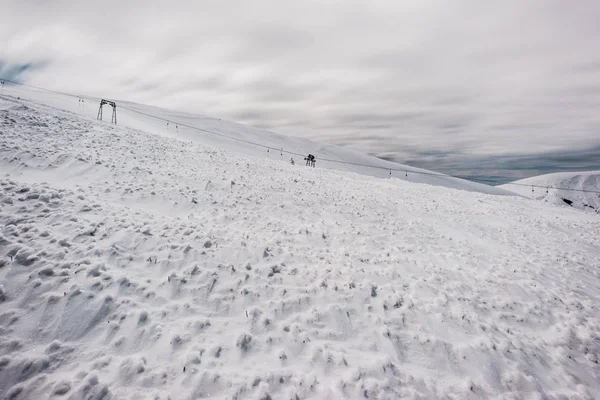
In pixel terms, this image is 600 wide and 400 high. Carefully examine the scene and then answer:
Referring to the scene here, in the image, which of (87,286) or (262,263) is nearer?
(87,286)

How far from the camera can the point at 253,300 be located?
756 cm

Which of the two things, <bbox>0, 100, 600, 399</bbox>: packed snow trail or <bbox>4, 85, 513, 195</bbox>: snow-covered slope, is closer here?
<bbox>0, 100, 600, 399</bbox>: packed snow trail

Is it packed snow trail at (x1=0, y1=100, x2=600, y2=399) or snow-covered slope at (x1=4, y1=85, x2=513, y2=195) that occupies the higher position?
snow-covered slope at (x1=4, y1=85, x2=513, y2=195)

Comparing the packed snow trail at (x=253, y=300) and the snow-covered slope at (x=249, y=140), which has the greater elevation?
the snow-covered slope at (x=249, y=140)

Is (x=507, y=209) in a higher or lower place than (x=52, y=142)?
lower

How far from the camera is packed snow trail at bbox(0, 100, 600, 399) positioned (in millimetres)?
5473

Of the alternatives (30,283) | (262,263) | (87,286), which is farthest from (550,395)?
(30,283)

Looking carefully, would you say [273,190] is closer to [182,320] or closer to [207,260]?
[207,260]

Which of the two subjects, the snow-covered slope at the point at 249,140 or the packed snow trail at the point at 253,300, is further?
the snow-covered slope at the point at 249,140

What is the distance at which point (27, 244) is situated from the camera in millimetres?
7711

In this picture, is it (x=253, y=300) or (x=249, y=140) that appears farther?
(x=249, y=140)

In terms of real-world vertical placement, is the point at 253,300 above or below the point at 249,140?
below

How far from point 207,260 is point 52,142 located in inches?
581

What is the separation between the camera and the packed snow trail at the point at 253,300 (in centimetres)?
547
